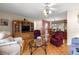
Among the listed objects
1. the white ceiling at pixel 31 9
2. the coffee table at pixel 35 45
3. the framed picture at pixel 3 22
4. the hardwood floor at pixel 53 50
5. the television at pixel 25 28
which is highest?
the white ceiling at pixel 31 9

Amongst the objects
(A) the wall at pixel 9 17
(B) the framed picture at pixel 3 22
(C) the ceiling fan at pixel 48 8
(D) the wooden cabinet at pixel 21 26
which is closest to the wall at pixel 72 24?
(C) the ceiling fan at pixel 48 8

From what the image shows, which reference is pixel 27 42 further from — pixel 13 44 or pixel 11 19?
pixel 11 19

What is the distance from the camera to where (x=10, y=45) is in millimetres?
2084

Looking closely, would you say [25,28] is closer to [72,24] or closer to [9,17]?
[9,17]

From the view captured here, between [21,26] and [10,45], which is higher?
[21,26]

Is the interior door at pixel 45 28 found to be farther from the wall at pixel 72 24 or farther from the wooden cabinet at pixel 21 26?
the wall at pixel 72 24

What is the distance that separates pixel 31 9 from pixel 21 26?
0.36 metres

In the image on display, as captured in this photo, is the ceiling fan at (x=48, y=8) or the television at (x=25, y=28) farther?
the television at (x=25, y=28)

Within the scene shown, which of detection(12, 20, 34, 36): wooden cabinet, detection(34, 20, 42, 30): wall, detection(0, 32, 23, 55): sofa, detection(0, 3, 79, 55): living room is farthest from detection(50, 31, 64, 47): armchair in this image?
detection(0, 32, 23, 55): sofa

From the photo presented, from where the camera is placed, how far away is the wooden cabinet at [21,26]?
2.08m

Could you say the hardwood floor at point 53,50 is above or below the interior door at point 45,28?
below

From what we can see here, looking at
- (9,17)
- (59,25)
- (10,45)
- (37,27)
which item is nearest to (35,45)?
(37,27)

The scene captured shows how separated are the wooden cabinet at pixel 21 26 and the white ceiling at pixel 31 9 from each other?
13cm

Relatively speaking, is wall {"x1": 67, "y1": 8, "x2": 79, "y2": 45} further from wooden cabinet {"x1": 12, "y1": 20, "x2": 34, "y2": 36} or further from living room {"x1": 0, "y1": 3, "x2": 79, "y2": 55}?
wooden cabinet {"x1": 12, "y1": 20, "x2": 34, "y2": 36}
